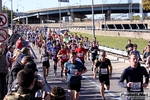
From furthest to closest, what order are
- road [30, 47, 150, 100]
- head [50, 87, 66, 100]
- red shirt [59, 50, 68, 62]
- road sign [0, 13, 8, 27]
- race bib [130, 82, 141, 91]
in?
1. red shirt [59, 50, 68, 62]
2. road [30, 47, 150, 100]
3. road sign [0, 13, 8, 27]
4. race bib [130, 82, 141, 91]
5. head [50, 87, 66, 100]

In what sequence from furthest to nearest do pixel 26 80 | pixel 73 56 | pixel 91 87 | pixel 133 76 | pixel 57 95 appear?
pixel 91 87 → pixel 73 56 → pixel 133 76 → pixel 57 95 → pixel 26 80

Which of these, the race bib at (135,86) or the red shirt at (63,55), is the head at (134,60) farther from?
the red shirt at (63,55)

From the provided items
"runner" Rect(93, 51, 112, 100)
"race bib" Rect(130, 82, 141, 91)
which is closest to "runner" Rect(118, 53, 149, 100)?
"race bib" Rect(130, 82, 141, 91)

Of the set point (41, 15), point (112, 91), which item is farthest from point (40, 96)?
point (41, 15)

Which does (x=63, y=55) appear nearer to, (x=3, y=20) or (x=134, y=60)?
(x=3, y=20)

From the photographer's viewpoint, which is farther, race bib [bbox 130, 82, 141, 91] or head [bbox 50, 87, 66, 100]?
race bib [bbox 130, 82, 141, 91]

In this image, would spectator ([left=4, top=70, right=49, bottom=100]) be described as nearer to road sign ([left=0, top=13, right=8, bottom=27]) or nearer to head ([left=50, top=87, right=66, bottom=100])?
head ([left=50, top=87, right=66, bottom=100])

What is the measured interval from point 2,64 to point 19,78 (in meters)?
5.71

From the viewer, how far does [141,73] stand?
7.52 metres

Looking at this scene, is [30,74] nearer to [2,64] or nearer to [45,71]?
[2,64]

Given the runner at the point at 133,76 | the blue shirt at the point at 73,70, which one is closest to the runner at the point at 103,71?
the blue shirt at the point at 73,70

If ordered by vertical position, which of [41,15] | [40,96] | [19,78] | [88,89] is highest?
[41,15]

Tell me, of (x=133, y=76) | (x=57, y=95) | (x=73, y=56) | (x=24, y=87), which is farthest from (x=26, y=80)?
(x=73, y=56)

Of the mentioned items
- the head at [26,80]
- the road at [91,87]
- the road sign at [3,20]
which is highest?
the road sign at [3,20]
